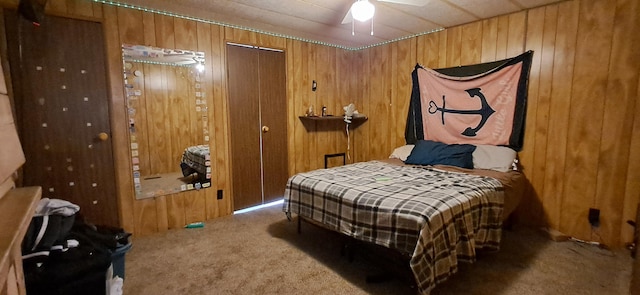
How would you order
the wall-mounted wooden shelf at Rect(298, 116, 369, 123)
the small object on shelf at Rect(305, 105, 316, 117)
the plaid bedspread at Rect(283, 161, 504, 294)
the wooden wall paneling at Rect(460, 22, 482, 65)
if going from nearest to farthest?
the plaid bedspread at Rect(283, 161, 504, 294) < the wooden wall paneling at Rect(460, 22, 482, 65) < the wall-mounted wooden shelf at Rect(298, 116, 369, 123) < the small object on shelf at Rect(305, 105, 316, 117)

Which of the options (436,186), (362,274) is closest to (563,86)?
(436,186)

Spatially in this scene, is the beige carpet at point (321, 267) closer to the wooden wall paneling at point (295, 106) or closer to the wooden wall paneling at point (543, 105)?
the wooden wall paneling at point (543, 105)

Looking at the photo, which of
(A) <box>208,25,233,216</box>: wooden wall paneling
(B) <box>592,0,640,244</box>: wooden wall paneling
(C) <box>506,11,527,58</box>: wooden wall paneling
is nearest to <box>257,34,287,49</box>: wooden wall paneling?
(A) <box>208,25,233,216</box>: wooden wall paneling

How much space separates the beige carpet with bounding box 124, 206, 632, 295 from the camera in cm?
194

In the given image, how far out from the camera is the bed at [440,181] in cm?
176

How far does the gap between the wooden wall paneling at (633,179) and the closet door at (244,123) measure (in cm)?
339

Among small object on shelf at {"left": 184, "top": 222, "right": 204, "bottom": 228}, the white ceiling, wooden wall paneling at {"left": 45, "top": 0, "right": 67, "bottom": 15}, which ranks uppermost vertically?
the white ceiling

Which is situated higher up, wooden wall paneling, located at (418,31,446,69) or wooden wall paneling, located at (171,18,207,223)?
wooden wall paneling, located at (418,31,446,69)

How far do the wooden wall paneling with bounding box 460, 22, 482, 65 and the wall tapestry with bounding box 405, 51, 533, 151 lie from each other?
0.09 meters

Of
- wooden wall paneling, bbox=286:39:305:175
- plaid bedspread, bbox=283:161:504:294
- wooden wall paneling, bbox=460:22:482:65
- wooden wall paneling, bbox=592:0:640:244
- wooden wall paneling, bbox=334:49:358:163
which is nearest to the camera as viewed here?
plaid bedspread, bbox=283:161:504:294

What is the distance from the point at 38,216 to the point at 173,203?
4.69 ft

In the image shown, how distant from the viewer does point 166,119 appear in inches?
117

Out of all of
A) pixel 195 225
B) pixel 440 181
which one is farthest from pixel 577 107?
pixel 195 225

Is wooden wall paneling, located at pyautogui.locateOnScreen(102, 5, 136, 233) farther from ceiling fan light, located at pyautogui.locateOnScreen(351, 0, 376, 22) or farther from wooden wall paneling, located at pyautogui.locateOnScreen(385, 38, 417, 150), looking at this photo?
wooden wall paneling, located at pyautogui.locateOnScreen(385, 38, 417, 150)
